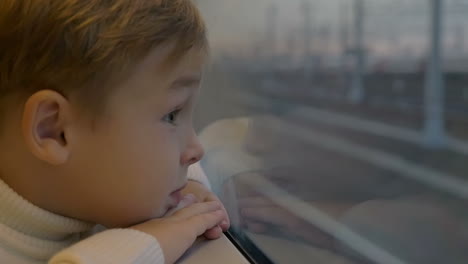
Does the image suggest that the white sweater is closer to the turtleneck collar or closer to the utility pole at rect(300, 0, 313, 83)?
the turtleneck collar

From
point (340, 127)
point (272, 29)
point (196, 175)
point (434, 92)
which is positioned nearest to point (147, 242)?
point (196, 175)

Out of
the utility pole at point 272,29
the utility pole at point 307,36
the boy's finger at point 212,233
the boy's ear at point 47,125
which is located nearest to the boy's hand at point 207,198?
the boy's finger at point 212,233

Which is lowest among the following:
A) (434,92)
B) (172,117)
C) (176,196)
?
(434,92)

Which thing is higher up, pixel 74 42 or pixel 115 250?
pixel 74 42

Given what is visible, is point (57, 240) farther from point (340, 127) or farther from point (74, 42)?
point (340, 127)

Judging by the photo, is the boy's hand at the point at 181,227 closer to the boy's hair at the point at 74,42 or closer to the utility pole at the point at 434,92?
the boy's hair at the point at 74,42

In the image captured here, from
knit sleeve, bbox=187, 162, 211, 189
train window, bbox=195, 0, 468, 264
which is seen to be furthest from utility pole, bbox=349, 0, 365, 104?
knit sleeve, bbox=187, 162, 211, 189

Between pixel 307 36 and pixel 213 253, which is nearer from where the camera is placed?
pixel 213 253

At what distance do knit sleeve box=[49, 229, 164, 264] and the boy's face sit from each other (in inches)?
1.6

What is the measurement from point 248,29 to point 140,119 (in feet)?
4.63

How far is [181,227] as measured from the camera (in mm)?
579

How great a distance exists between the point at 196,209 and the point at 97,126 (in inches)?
7.1

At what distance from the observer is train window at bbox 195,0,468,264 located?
37.7 inches

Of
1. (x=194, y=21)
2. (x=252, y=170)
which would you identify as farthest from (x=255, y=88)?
(x=194, y=21)
